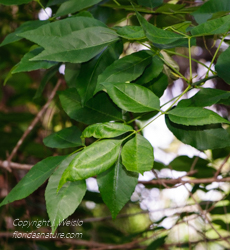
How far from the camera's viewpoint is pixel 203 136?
1.47 feet

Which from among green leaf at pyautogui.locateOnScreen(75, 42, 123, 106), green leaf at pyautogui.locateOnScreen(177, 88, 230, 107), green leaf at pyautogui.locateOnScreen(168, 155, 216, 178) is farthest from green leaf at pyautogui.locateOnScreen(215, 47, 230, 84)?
Answer: green leaf at pyautogui.locateOnScreen(168, 155, 216, 178)

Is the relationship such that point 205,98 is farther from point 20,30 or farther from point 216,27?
point 20,30

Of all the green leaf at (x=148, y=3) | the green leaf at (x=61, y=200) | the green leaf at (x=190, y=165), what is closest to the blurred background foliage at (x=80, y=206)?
the green leaf at (x=190, y=165)

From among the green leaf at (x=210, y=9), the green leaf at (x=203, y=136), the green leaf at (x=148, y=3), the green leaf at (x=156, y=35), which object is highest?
the green leaf at (x=148, y=3)

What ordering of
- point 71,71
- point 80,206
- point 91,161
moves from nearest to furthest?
point 91,161 < point 71,71 < point 80,206

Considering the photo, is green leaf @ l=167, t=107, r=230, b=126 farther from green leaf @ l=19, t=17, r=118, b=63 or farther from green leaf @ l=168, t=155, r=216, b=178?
green leaf @ l=168, t=155, r=216, b=178

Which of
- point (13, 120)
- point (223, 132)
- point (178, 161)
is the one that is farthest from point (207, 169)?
point (13, 120)

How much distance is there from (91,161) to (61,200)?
0.32 feet

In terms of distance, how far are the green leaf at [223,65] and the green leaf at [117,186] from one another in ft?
0.61

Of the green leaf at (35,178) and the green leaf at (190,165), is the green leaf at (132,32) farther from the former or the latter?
the green leaf at (190,165)

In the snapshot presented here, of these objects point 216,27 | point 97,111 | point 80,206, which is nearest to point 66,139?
point 97,111

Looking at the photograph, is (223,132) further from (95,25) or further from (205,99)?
(95,25)

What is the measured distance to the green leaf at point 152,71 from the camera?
0.44 meters

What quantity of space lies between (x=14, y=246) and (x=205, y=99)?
3.72 feet
